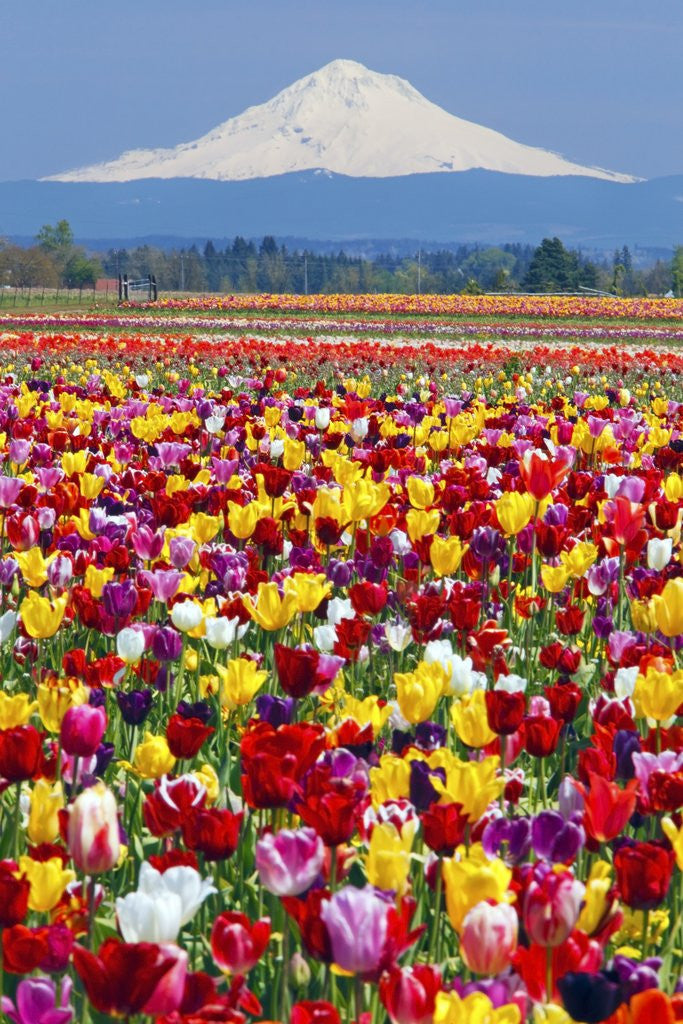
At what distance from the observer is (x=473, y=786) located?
2254 millimetres

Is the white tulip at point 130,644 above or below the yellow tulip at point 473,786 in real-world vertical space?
below

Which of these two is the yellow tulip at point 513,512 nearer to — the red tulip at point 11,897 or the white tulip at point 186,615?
the white tulip at point 186,615

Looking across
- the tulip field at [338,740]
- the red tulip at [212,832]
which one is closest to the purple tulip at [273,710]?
the tulip field at [338,740]

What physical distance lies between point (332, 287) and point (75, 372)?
136668 mm

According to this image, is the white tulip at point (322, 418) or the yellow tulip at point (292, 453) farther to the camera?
the white tulip at point (322, 418)

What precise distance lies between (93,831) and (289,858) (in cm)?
29

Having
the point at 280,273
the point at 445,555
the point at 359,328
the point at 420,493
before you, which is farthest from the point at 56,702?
the point at 280,273

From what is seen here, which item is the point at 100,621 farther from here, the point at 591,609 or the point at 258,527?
the point at 591,609

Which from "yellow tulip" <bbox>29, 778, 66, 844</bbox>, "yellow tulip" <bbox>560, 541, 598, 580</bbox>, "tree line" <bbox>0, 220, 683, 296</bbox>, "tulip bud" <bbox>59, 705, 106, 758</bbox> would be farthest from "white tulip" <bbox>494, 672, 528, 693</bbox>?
"tree line" <bbox>0, 220, 683, 296</bbox>

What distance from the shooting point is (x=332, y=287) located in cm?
15000

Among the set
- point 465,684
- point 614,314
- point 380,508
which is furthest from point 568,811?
Result: point 614,314

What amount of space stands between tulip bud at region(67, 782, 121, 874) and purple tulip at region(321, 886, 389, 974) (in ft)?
1.45

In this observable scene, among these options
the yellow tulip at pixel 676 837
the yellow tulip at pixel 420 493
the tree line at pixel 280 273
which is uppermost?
the tree line at pixel 280 273

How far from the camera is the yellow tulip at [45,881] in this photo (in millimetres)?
2146
